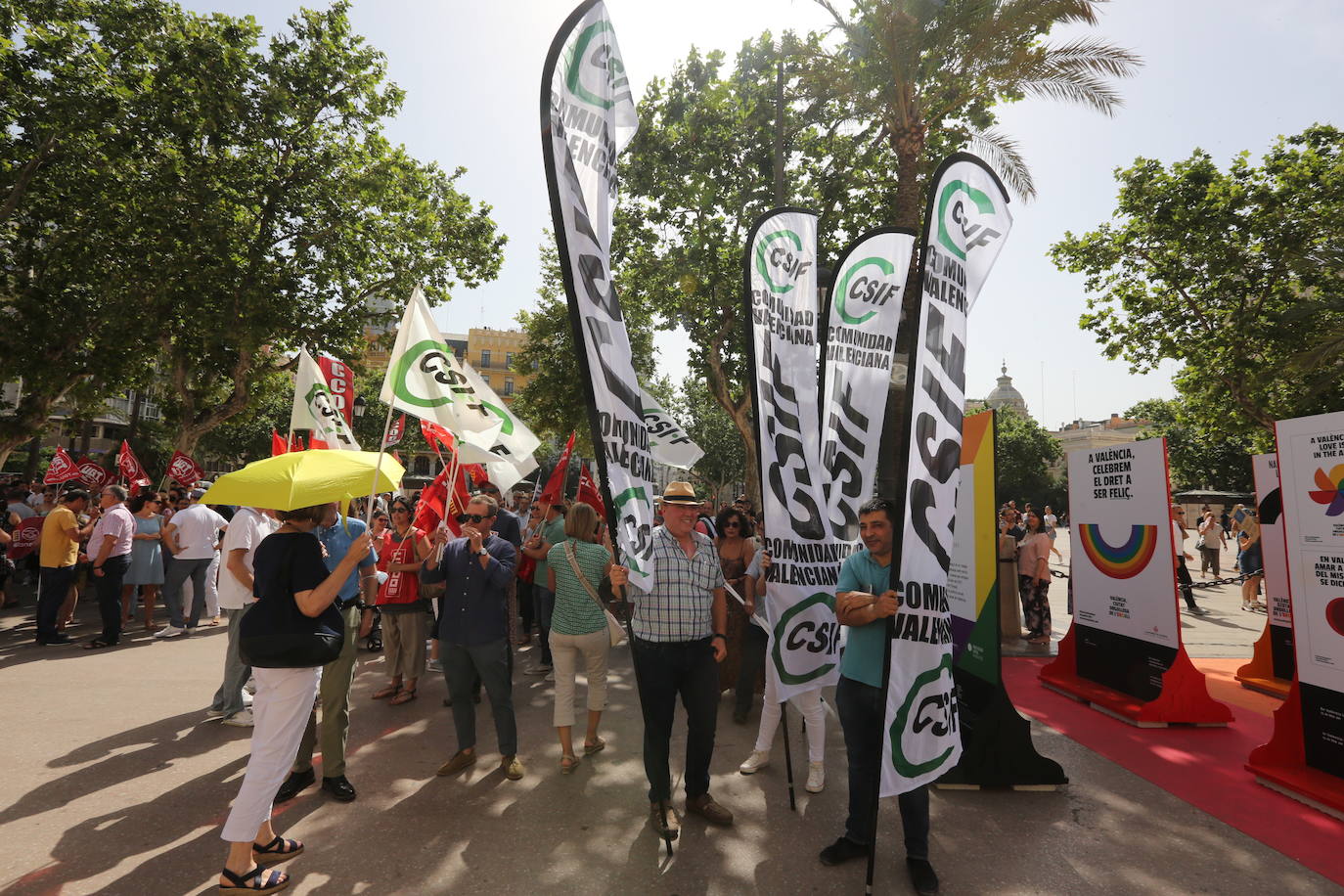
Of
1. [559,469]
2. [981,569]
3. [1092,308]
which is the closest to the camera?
[981,569]

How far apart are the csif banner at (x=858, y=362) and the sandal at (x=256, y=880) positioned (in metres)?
3.98

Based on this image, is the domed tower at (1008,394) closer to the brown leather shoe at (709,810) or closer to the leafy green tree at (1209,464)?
the leafy green tree at (1209,464)

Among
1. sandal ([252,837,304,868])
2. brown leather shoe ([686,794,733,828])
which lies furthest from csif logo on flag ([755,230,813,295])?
sandal ([252,837,304,868])

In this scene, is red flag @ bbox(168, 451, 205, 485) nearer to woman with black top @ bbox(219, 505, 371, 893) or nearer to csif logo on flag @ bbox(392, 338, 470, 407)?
csif logo on flag @ bbox(392, 338, 470, 407)

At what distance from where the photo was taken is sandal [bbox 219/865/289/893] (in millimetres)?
3270

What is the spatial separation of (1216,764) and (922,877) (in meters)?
3.45

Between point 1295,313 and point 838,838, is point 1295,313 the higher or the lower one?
the higher one

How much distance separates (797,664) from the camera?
→ 4434 millimetres

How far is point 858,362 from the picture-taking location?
562cm

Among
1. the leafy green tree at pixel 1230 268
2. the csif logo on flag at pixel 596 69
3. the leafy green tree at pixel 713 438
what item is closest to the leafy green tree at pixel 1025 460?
the leafy green tree at pixel 713 438

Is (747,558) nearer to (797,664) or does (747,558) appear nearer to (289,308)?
(797,664)

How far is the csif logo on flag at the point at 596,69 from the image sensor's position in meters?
3.69

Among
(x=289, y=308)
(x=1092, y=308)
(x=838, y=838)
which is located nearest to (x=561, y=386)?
(x=289, y=308)

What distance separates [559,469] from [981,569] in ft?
15.3
